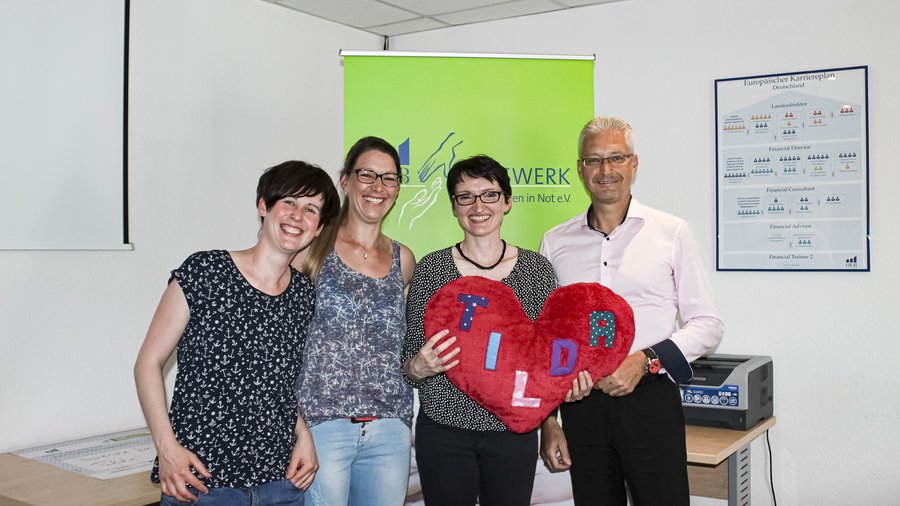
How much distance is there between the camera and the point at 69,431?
9.81 ft

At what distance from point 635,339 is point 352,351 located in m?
0.80

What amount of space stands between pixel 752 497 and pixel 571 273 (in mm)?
1883

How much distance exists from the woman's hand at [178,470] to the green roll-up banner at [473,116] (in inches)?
61.3

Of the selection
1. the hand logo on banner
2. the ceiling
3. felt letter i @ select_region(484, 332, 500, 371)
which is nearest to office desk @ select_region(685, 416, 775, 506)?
felt letter i @ select_region(484, 332, 500, 371)

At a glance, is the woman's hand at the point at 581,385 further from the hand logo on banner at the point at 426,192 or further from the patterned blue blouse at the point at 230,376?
the hand logo on banner at the point at 426,192

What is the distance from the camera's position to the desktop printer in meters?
3.07

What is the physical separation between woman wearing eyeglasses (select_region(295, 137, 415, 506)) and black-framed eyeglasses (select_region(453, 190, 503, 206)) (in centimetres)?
22

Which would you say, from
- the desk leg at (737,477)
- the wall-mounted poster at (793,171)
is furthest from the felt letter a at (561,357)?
the wall-mounted poster at (793,171)

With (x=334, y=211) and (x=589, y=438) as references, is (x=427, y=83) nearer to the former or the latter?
(x=334, y=211)

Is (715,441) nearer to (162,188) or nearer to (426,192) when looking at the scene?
(426,192)

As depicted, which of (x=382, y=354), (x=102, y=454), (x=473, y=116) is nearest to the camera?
(x=382, y=354)

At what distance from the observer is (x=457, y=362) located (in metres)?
2.00

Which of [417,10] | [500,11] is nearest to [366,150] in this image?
[417,10]

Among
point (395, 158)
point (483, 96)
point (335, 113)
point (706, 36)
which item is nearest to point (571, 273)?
point (395, 158)
